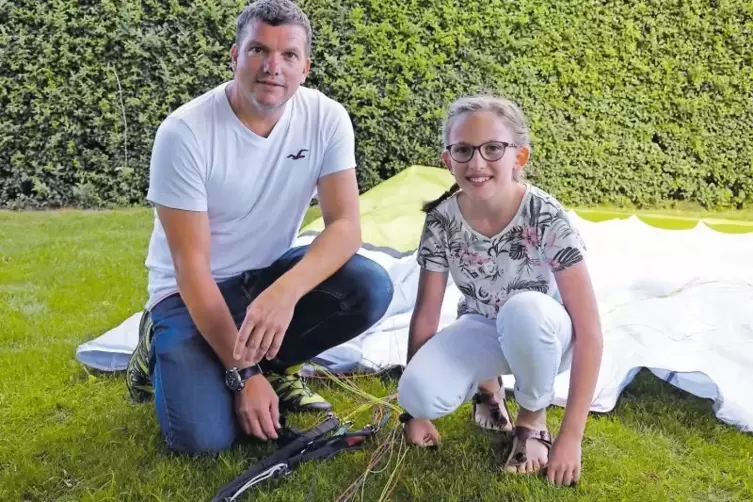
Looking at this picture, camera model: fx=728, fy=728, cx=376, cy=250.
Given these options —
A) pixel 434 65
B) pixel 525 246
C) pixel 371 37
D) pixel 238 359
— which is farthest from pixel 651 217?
pixel 238 359

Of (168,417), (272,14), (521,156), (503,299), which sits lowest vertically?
(168,417)

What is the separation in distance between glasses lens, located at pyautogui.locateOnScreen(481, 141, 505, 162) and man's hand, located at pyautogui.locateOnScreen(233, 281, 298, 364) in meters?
0.65

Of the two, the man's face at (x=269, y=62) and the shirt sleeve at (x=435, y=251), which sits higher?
the man's face at (x=269, y=62)

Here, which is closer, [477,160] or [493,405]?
[477,160]

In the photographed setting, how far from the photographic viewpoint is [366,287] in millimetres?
2254

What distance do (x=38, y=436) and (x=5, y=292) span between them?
1.52m

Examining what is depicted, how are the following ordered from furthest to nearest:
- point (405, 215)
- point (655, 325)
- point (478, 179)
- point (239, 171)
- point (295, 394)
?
point (405, 215) → point (655, 325) → point (295, 394) → point (239, 171) → point (478, 179)

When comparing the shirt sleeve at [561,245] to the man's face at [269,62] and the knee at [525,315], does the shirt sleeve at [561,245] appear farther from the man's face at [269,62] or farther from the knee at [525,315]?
the man's face at [269,62]

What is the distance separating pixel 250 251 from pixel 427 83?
3.87 m

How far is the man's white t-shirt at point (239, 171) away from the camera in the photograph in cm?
204

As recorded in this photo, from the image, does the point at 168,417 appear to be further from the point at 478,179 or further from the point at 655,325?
the point at 655,325

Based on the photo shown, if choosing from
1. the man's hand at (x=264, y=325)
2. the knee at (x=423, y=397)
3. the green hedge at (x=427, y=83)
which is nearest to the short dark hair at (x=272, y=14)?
the man's hand at (x=264, y=325)

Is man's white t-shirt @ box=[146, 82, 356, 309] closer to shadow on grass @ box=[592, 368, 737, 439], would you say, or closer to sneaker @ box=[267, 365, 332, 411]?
sneaker @ box=[267, 365, 332, 411]

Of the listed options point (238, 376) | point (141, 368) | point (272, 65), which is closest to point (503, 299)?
point (238, 376)
